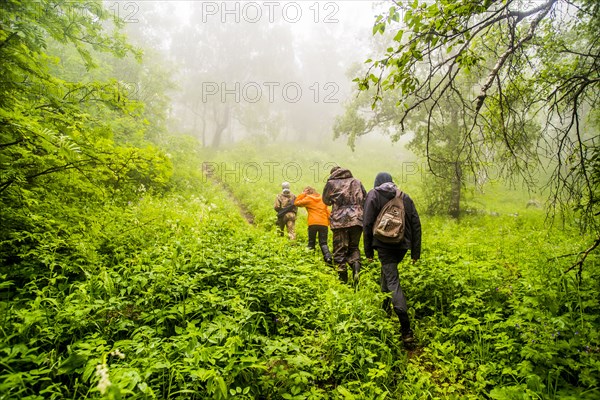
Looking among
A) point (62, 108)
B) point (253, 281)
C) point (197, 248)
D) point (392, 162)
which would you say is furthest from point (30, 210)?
point (392, 162)

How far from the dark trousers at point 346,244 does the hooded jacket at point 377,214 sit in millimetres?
1514

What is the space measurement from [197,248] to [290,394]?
3.12m

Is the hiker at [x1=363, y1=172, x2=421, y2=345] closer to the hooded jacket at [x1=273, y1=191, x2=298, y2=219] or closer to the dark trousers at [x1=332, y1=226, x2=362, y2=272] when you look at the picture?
the dark trousers at [x1=332, y1=226, x2=362, y2=272]

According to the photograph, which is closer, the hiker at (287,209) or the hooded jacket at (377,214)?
the hooded jacket at (377,214)

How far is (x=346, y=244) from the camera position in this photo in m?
6.60

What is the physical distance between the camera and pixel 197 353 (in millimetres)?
2756

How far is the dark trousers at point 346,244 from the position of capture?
6.51 metres

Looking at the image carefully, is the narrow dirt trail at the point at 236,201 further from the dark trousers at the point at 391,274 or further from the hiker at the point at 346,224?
the dark trousers at the point at 391,274

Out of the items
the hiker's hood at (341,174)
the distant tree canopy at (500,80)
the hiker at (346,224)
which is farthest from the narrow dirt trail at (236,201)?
the distant tree canopy at (500,80)

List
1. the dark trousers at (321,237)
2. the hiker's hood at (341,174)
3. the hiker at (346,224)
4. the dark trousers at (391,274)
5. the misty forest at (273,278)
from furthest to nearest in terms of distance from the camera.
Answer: the dark trousers at (321,237) → the hiker's hood at (341,174) → the hiker at (346,224) → the dark trousers at (391,274) → the misty forest at (273,278)

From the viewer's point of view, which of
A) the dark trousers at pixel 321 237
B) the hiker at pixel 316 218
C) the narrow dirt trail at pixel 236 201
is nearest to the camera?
the dark trousers at pixel 321 237

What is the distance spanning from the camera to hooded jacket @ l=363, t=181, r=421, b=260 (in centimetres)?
475

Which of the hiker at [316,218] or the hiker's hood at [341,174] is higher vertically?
the hiker's hood at [341,174]

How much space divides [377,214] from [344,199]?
186 cm
